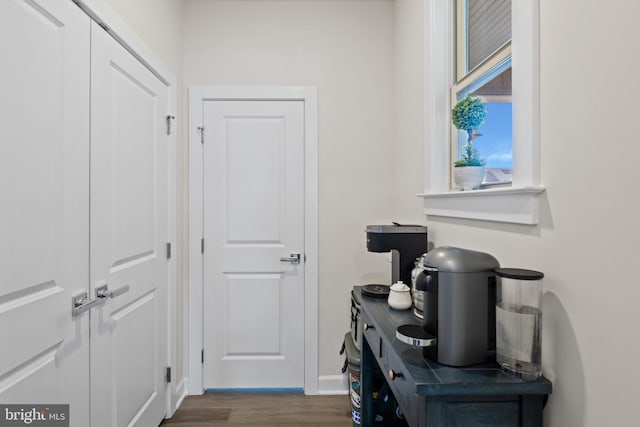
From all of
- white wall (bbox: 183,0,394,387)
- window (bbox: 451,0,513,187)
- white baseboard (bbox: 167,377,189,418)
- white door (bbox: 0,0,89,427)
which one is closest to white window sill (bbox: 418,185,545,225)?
window (bbox: 451,0,513,187)

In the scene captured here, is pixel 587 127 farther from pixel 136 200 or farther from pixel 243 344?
pixel 243 344

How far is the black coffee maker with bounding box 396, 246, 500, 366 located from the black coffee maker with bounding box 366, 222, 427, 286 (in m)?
0.72

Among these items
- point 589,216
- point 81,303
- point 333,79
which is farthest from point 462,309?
point 333,79

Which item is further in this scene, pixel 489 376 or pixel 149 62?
pixel 149 62

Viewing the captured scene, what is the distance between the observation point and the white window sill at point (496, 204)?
3.15ft

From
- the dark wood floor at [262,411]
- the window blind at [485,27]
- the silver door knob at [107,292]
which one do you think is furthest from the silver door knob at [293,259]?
the window blind at [485,27]

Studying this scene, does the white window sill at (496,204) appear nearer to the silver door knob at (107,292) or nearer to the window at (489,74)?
the window at (489,74)

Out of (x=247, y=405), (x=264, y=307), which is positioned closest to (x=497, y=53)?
(x=264, y=307)

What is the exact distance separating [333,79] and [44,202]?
1.95 m

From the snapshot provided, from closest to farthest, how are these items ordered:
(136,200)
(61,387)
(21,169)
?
(21,169) < (61,387) < (136,200)

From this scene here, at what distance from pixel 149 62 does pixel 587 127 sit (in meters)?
2.05

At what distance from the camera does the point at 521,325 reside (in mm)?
893

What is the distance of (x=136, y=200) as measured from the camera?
1749 mm

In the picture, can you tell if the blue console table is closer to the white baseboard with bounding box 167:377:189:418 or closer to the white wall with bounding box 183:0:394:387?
the white wall with bounding box 183:0:394:387
